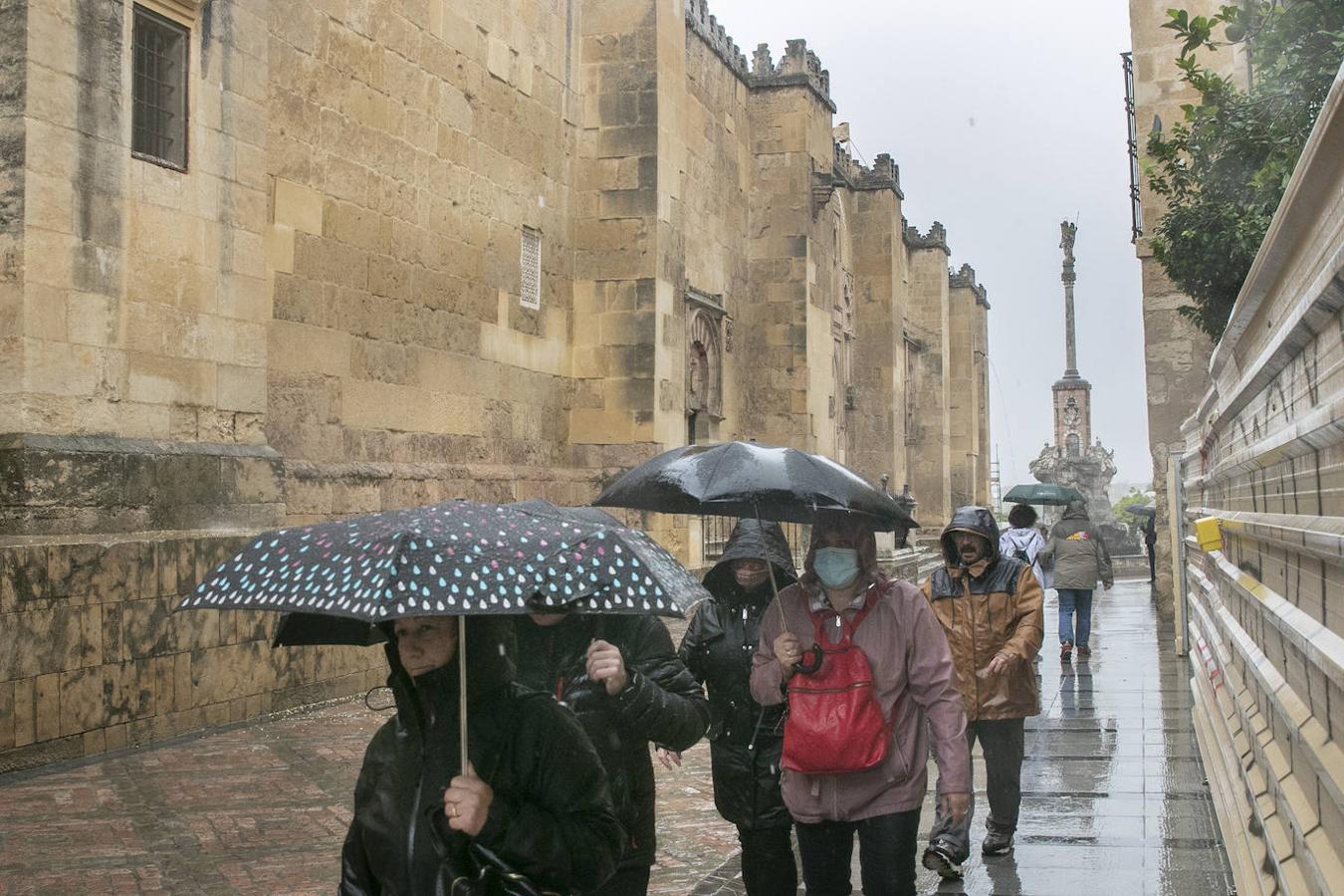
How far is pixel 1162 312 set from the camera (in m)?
19.7

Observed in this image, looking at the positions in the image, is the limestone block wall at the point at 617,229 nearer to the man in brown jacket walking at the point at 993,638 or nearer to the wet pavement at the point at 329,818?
the wet pavement at the point at 329,818

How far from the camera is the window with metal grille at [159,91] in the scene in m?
10.0

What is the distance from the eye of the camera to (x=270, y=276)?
12.1 meters

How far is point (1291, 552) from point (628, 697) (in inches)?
68.5

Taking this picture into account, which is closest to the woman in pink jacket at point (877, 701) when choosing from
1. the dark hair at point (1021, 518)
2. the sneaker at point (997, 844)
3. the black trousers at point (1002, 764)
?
the black trousers at point (1002, 764)

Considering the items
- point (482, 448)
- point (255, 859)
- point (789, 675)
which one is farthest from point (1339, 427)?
point (482, 448)

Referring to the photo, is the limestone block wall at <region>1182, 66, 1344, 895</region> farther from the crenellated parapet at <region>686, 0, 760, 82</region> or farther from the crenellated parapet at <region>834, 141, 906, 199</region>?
the crenellated parapet at <region>834, 141, 906, 199</region>

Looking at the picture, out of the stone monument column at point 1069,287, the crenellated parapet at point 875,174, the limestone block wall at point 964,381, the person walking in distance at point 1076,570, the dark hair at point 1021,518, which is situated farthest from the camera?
the stone monument column at point 1069,287

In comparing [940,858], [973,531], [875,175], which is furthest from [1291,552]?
[875,175]

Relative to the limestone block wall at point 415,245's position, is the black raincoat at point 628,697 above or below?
below

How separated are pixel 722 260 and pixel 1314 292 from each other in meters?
19.8

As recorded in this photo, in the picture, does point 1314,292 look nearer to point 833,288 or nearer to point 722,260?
point 722,260

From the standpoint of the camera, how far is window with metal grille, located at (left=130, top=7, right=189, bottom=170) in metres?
10.0

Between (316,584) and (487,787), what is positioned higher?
(316,584)
